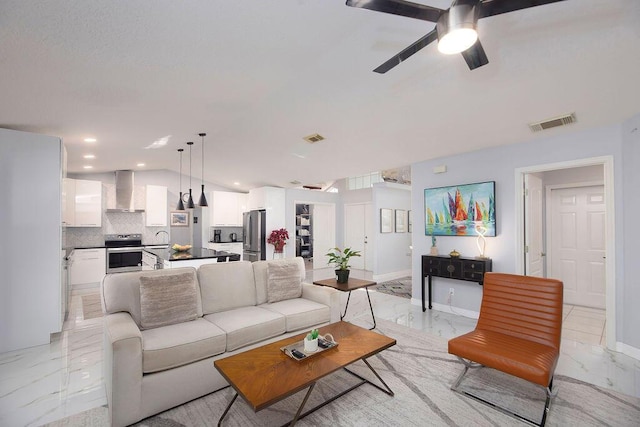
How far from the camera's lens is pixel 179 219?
7.61 m

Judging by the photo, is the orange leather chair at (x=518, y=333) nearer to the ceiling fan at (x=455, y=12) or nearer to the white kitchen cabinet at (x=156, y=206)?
the ceiling fan at (x=455, y=12)

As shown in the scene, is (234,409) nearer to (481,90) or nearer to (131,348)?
(131,348)

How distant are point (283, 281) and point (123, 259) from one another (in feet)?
15.9

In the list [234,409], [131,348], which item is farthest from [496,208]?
[131,348]

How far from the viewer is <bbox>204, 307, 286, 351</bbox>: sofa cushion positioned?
2574mm

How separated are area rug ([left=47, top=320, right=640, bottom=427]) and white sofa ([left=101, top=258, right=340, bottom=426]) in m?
0.20

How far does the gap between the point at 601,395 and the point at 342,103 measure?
3.47 meters

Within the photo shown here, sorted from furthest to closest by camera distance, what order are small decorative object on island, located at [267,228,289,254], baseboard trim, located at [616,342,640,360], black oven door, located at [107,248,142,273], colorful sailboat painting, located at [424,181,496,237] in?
1. small decorative object on island, located at [267,228,289,254]
2. black oven door, located at [107,248,142,273]
3. colorful sailboat painting, located at [424,181,496,237]
4. baseboard trim, located at [616,342,640,360]

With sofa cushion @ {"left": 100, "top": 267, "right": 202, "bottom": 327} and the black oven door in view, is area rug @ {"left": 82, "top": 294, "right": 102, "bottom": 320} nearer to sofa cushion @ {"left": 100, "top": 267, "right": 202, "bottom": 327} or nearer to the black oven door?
the black oven door

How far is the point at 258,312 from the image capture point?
3004 mm

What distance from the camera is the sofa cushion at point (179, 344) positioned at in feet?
7.00

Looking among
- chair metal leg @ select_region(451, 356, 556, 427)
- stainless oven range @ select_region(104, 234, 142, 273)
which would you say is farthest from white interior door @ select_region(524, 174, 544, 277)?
stainless oven range @ select_region(104, 234, 142, 273)

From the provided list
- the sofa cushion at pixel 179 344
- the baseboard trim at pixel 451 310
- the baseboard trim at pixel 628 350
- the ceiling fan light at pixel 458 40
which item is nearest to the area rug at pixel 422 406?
the sofa cushion at pixel 179 344

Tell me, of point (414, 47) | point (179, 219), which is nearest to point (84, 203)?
point (179, 219)
